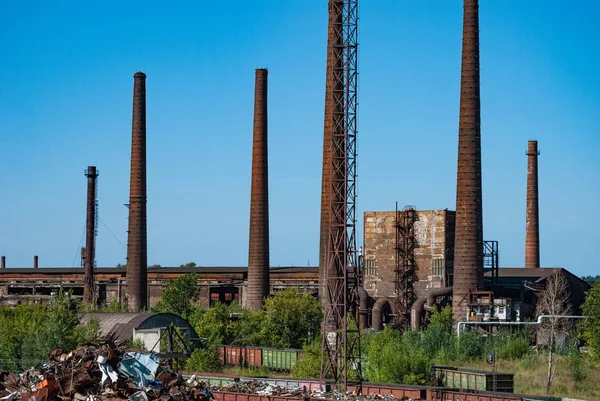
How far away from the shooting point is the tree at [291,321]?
53.2 metres

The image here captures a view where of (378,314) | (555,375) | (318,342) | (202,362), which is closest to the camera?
(555,375)

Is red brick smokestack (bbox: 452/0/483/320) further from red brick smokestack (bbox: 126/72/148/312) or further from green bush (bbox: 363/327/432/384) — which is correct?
red brick smokestack (bbox: 126/72/148/312)

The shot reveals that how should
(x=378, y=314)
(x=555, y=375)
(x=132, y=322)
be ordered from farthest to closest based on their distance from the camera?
(x=378, y=314) < (x=132, y=322) < (x=555, y=375)

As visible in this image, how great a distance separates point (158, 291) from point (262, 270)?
13.6 metres

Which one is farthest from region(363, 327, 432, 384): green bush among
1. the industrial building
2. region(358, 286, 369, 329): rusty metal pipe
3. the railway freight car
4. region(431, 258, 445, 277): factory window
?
the industrial building

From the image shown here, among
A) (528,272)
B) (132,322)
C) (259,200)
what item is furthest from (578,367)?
(259,200)

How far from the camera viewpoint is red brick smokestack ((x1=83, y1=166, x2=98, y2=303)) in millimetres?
64500

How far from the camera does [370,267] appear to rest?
58938 millimetres

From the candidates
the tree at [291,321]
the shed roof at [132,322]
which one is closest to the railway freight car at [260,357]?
the shed roof at [132,322]

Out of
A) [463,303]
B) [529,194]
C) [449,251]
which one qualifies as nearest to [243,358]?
[463,303]

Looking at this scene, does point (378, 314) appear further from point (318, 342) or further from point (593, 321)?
point (593, 321)

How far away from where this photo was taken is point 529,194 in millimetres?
65312

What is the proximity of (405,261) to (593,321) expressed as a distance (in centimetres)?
1232

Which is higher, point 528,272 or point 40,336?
point 528,272
